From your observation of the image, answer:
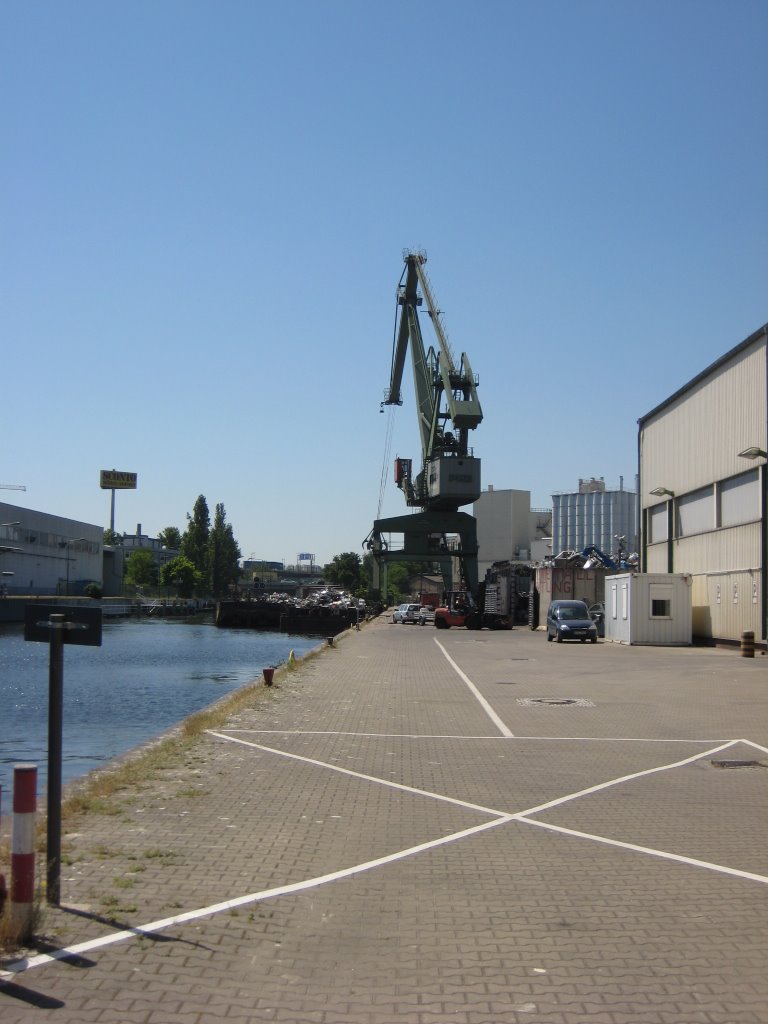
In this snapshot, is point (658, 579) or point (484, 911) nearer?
point (484, 911)

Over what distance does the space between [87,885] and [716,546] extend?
1417 inches

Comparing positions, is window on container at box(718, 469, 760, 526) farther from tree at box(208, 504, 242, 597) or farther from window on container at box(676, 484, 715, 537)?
tree at box(208, 504, 242, 597)

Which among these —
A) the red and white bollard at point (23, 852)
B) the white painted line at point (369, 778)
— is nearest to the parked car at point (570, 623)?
the white painted line at point (369, 778)

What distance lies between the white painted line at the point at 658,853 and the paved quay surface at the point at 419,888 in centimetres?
3

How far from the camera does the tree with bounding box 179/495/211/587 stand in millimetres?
153625

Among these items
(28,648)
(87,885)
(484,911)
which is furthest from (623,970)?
(28,648)

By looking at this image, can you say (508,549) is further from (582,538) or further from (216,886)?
(216,886)

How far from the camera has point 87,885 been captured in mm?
6809

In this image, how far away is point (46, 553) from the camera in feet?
358

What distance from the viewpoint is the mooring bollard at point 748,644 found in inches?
1261

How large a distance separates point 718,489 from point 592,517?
113547 mm

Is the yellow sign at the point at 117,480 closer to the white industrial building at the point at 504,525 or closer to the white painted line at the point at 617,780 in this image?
the white industrial building at the point at 504,525

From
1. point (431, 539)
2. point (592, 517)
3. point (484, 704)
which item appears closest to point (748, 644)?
point (484, 704)

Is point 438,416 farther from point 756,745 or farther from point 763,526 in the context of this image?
point 756,745
